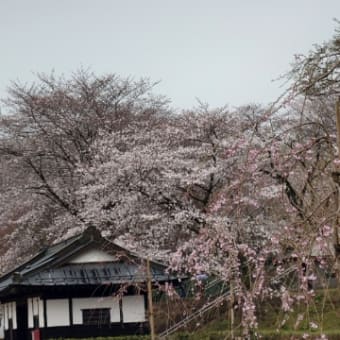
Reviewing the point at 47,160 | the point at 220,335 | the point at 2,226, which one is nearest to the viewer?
the point at 220,335

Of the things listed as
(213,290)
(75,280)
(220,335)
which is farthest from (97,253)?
(213,290)

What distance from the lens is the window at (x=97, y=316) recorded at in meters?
18.1

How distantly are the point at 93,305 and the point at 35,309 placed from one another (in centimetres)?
143

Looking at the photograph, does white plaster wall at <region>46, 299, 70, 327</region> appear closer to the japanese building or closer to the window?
the japanese building

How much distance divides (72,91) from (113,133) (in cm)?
336

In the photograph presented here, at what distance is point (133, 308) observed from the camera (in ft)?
60.0

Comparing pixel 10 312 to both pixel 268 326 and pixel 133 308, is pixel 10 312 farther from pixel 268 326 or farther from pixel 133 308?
pixel 268 326

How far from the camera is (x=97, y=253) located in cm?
1848

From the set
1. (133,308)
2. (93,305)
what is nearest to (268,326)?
(133,308)

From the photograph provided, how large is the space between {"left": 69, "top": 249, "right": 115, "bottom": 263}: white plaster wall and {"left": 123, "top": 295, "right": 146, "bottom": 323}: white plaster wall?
3.49 feet

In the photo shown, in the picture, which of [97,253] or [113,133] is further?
[113,133]

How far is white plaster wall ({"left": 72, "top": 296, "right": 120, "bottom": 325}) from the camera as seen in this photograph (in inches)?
709

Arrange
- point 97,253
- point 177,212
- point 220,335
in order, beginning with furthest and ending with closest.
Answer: point 177,212 < point 97,253 < point 220,335

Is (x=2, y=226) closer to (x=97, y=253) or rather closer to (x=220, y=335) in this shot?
(x=97, y=253)
